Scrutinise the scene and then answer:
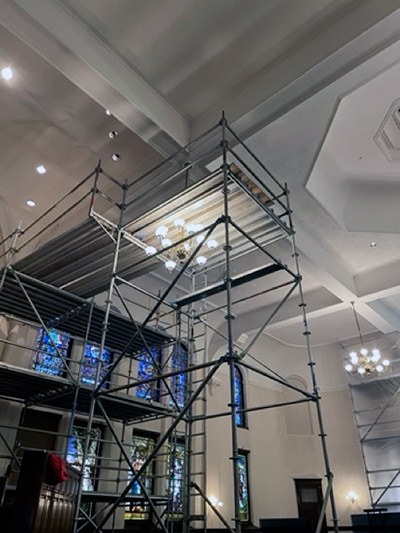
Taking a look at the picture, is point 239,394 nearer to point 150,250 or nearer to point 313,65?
point 150,250

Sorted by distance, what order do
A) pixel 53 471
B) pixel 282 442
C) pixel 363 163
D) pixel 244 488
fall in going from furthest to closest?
pixel 282 442 → pixel 244 488 → pixel 363 163 → pixel 53 471

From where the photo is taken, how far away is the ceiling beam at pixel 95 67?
456 centimetres

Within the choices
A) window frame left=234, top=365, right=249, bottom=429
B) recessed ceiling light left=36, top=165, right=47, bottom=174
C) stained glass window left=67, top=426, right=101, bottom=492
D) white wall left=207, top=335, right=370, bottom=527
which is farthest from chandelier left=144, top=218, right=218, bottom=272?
window frame left=234, top=365, right=249, bottom=429

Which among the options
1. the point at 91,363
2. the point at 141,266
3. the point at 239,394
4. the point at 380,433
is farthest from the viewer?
the point at 239,394

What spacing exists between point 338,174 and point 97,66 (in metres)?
4.71

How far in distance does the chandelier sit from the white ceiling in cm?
139

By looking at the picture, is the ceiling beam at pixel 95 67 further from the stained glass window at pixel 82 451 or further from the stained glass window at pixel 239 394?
the stained glass window at pixel 239 394

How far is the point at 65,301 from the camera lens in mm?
5941

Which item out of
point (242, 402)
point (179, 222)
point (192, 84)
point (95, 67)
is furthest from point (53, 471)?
point (242, 402)

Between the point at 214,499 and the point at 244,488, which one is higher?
the point at 244,488

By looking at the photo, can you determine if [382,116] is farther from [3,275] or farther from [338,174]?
[3,275]

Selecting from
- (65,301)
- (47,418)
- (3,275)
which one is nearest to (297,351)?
(47,418)

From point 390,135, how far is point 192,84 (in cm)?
352

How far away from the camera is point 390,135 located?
22.8 ft
